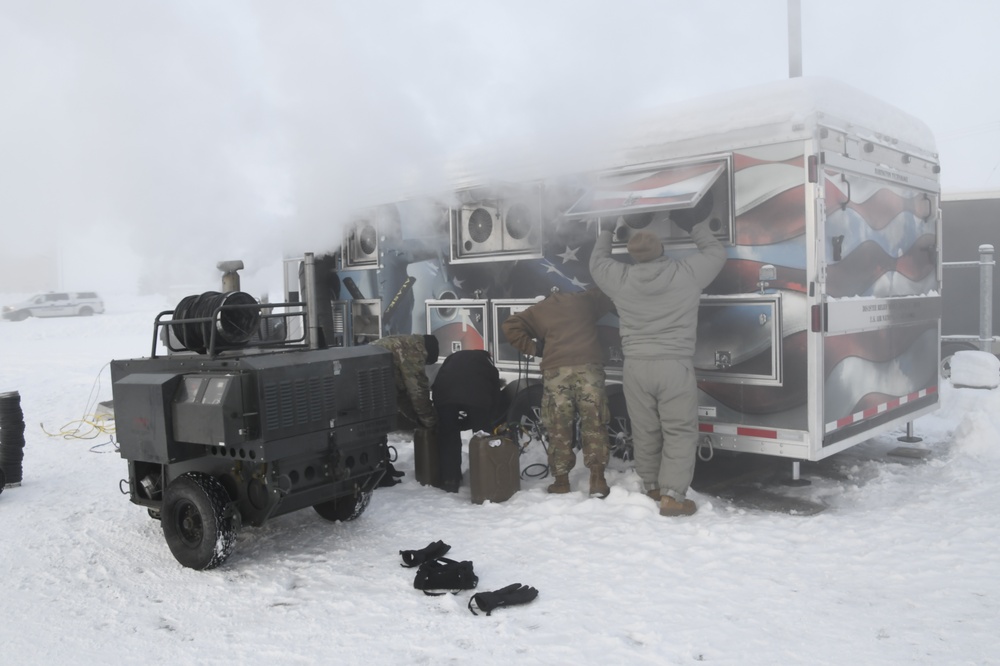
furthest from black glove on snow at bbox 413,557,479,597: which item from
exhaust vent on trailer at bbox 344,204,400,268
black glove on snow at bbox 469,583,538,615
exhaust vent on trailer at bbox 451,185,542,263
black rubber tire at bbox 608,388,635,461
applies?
exhaust vent on trailer at bbox 344,204,400,268

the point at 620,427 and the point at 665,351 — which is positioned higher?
the point at 665,351

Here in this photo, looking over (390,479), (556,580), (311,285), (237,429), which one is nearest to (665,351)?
(556,580)

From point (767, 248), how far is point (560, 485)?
7.59 ft

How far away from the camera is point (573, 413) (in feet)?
20.3

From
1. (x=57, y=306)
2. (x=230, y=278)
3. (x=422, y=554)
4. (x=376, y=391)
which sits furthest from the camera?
(x=57, y=306)

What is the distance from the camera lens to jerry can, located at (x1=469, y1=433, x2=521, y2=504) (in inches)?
238

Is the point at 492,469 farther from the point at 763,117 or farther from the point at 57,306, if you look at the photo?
the point at 57,306

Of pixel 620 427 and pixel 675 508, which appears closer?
pixel 675 508

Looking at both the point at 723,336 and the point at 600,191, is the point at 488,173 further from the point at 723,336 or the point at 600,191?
the point at 723,336

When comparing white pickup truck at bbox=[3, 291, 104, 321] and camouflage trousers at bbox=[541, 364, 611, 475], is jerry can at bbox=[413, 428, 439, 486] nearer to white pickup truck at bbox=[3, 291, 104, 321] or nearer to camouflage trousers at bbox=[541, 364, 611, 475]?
camouflage trousers at bbox=[541, 364, 611, 475]

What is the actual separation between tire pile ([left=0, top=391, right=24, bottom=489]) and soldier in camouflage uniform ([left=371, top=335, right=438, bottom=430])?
11.4 feet

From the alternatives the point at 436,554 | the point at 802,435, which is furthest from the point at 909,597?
the point at 436,554

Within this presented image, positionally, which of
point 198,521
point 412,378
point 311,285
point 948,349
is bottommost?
point 198,521

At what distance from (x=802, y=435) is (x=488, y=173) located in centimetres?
324
